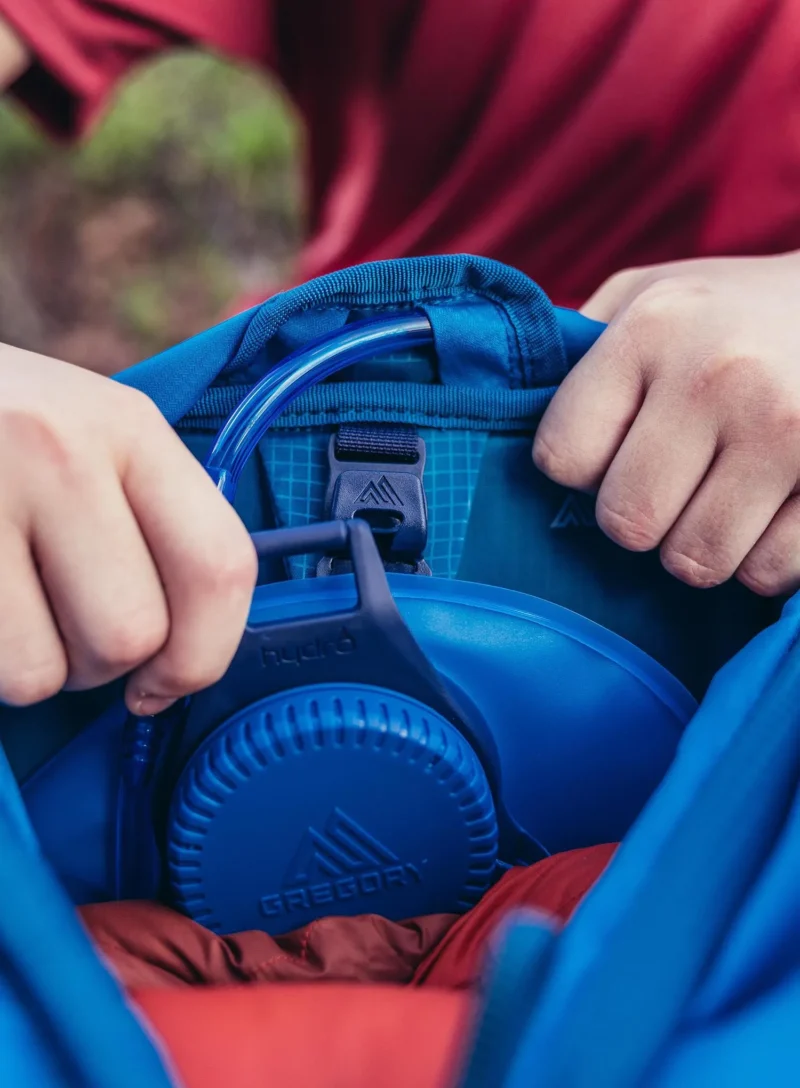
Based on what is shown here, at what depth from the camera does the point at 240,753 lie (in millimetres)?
356

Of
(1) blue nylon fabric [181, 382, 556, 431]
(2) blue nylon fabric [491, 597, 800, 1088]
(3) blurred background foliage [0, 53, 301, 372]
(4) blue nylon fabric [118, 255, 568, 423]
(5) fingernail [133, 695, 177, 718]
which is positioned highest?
(4) blue nylon fabric [118, 255, 568, 423]

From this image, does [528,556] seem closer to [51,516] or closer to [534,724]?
[534,724]

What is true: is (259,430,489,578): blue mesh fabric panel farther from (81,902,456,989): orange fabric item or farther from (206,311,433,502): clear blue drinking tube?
(81,902,456,989): orange fabric item

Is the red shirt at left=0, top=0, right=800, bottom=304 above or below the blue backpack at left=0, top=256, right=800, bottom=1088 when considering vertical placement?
above

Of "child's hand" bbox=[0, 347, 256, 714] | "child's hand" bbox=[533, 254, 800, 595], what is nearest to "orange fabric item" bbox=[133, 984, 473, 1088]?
"child's hand" bbox=[0, 347, 256, 714]

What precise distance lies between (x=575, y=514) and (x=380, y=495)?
0.33ft

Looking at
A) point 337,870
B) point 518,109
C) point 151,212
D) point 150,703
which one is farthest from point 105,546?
point 151,212

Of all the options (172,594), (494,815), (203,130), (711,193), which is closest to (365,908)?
(494,815)

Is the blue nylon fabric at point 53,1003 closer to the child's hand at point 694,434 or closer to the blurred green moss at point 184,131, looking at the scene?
the child's hand at point 694,434

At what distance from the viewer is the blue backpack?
27 cm

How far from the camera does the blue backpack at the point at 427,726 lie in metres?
0.27

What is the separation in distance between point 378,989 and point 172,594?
15 cm

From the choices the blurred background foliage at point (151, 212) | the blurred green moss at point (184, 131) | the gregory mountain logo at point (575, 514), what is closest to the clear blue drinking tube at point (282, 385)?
the gregory mountain logo at point (575, 514)

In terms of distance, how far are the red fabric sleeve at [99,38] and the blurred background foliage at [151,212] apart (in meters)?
0.74
